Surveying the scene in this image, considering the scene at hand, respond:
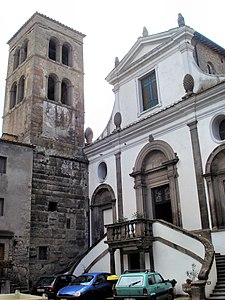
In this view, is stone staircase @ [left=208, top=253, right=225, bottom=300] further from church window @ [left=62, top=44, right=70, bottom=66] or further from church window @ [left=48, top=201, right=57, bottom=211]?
church window @ [left=62, top=44, right=70, bottom=66]

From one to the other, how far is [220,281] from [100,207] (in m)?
10.3

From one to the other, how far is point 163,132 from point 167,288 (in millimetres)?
8617

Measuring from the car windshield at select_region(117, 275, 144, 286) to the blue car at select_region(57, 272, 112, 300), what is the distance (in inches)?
73.7

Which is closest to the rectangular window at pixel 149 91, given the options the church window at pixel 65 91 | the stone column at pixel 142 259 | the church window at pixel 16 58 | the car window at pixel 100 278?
the church window at pixel 65 91

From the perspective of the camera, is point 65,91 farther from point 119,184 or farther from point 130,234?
point 130,234

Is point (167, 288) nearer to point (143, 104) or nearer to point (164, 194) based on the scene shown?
point (164, 194)

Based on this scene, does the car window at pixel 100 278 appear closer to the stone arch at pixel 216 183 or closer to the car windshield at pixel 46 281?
the car windshield at pixel 46 281

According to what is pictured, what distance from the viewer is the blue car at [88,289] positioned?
12.8 metres

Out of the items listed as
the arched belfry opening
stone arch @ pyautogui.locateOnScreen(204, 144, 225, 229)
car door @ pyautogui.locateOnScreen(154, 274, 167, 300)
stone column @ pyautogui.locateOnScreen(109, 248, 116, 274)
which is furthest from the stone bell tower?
stone arch @ pyautogui.locateOnScreen(204, 144, 225, 229)

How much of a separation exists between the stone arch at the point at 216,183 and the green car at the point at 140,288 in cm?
462

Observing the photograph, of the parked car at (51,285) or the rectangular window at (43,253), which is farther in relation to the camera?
the rectangular window at (43,253)

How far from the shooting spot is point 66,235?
20484 millimetres

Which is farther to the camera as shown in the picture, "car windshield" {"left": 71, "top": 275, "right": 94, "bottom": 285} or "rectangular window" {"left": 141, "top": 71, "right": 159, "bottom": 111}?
"rectangular window" {"left": 141, "top": 71, "right": 159, "bottom": 111}

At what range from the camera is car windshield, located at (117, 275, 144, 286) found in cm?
1138
